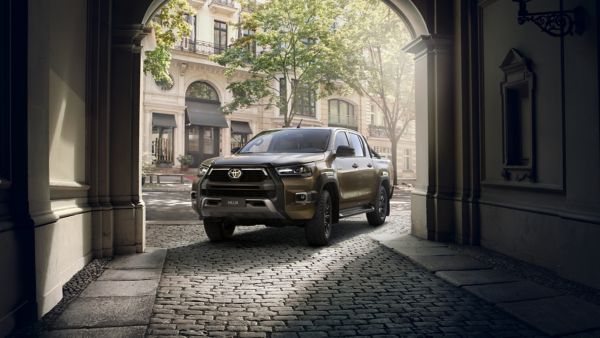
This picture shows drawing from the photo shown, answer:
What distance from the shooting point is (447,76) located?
745cm

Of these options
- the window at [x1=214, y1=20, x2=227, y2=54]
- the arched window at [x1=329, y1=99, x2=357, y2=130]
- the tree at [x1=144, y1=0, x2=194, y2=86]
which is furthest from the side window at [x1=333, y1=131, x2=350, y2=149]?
the arched window at [x1=329, y1=99, x2=357, y2=130]

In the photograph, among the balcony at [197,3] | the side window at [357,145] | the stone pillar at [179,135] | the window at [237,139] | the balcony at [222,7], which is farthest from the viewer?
the window at [237,139]

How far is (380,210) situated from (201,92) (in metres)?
26.1

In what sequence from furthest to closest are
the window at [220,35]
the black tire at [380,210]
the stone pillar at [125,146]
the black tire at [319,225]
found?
the window at [220,35] < the black tire at [380,210] < the black tire at [319,225] < the stone pillar at [125,146]

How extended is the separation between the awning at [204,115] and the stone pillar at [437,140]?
82.9 ft

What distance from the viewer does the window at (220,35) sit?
111 feet

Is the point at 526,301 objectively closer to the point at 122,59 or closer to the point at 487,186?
the point at 487,186

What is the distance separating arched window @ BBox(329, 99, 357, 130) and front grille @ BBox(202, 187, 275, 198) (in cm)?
3404

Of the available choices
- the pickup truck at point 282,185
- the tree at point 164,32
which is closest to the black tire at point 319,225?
the pickup truck at point 282,185

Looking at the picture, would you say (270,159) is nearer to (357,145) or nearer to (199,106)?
(357,145)

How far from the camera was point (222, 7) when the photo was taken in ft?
109

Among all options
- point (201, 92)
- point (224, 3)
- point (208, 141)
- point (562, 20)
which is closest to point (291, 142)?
point (562, 20)

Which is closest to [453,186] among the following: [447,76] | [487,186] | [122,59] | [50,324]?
[487,186]

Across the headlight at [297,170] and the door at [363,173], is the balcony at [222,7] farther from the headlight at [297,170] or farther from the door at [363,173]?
the headlight at [297,170]
